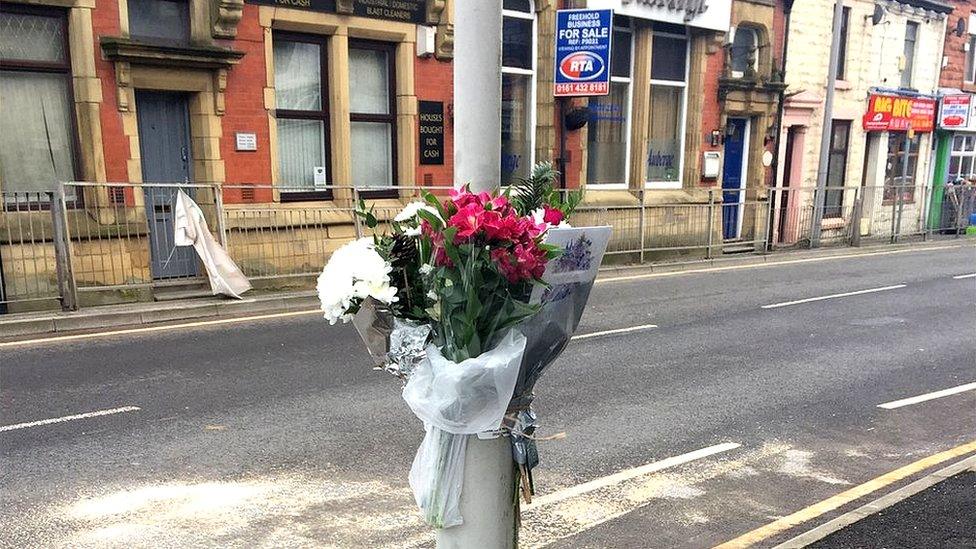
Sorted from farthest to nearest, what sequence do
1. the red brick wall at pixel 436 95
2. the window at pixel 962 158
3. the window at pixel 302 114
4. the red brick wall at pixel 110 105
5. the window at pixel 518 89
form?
1. the window at pixel 962 158
2. the window at pixel 518 89
3. the red brick wall at pixel 436 95
4. the window at pixel 302 114
5. the red brick wall at pixel 110 105

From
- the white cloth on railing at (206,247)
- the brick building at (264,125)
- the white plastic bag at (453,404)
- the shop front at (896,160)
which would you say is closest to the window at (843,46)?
the shop front at (896,160)

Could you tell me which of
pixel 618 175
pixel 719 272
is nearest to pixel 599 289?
pixel 719 272

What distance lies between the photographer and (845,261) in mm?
16578

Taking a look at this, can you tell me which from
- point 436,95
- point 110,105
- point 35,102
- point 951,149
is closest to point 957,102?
point 951,149

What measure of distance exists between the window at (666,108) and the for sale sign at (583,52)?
11.7 feet

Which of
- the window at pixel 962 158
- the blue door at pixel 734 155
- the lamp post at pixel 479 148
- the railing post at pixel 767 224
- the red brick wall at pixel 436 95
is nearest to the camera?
the lamp post at pixel 479 148

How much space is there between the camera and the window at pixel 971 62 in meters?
26.2

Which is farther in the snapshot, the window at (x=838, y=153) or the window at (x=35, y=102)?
the window at (x=838, y=153)

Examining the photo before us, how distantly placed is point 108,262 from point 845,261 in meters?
14.7

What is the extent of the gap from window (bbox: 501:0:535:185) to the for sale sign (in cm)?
70

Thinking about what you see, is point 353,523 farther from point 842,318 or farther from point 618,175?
point 618,175

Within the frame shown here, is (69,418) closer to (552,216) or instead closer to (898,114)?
(552,216)

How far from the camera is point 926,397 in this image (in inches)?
259

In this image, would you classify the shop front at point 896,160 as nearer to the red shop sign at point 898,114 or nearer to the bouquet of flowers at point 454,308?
the red shop sign at point 898,114
